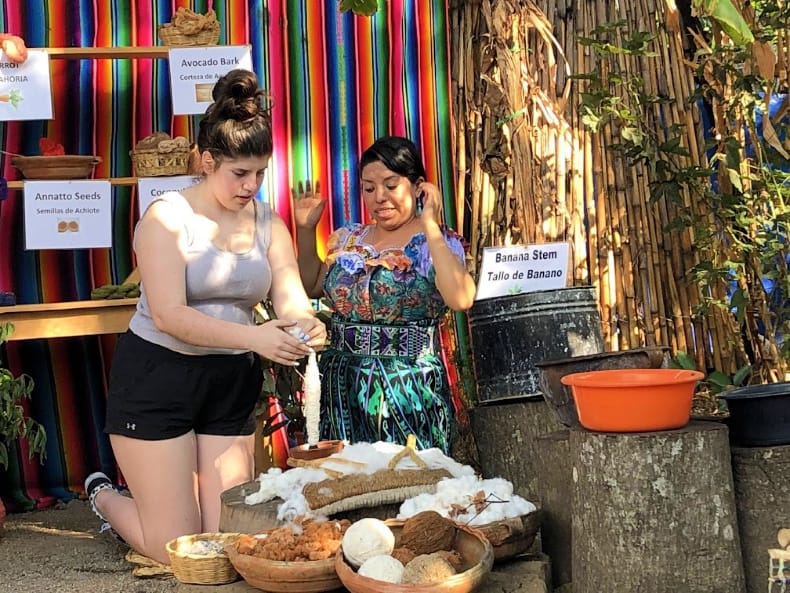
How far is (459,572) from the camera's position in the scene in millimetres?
2502

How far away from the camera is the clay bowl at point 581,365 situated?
10.0ft

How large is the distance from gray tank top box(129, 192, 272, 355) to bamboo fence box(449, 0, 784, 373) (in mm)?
1637

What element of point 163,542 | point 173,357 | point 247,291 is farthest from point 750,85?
point 163,542

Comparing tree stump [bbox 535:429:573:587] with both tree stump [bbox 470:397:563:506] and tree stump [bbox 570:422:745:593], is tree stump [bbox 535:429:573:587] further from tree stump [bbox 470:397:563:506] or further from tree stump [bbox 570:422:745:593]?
tree stump [bbox 570:422:745:593]

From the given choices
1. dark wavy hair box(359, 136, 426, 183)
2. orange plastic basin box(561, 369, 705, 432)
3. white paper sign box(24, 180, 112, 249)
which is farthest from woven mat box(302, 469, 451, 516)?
white paper sign box(24, 180, 112, 249)

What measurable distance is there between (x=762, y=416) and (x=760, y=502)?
0.72 feet

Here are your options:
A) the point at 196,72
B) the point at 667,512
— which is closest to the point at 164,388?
the point at 196,72

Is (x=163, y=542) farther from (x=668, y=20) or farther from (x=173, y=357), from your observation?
(x=668, y=20)

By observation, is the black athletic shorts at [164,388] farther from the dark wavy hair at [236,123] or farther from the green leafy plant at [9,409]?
the dark wavy hair at [236,123]

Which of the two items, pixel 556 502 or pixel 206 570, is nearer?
pixel 206 570

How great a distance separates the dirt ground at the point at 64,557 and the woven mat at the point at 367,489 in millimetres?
889

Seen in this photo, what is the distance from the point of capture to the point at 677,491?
8.48 feet

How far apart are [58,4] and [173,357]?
6.29 ft

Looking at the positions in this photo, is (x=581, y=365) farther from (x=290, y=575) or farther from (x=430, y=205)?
(x=290, y=575)
